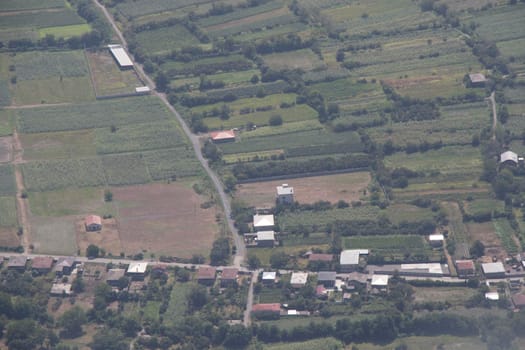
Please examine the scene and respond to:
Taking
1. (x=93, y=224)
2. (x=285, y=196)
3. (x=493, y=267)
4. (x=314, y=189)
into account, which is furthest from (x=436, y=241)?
(x=93, y=224)

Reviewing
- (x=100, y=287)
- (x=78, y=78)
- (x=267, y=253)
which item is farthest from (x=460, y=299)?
(x=78, y=78)

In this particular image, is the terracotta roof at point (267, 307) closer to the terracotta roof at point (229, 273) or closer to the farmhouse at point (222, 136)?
the terracotta roof at point (229, 273)

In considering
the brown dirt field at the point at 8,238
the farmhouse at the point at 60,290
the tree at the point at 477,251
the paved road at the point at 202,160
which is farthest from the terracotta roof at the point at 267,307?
the brown dirt field at the point at 8,238

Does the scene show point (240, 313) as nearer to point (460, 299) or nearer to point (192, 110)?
point (460, 299)

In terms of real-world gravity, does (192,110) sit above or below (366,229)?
above

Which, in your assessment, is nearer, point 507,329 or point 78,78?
point 507,329

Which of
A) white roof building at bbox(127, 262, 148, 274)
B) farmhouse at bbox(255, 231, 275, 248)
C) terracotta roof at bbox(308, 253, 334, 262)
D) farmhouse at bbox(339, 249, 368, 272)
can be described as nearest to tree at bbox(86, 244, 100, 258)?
white roof building at bbox(127, 262, 148, 274)

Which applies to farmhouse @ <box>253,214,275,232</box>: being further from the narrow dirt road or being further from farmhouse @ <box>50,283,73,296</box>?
the narrow dirt road

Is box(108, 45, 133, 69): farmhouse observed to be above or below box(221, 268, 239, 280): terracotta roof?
above
